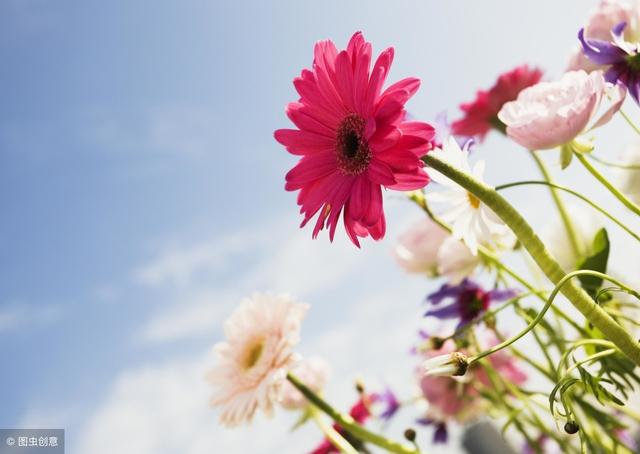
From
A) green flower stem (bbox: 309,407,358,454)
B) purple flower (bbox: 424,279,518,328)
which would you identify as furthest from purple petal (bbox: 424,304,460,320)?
green flower stem (bbox: 309,407,358,454)

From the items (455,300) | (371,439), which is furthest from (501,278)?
(371,439)

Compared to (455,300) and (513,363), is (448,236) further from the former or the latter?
(513,363)

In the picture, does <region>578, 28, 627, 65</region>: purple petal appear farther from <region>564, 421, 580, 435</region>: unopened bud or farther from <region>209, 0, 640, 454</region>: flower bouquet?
<region>564, 421, 580, 435</region>: unopened bud

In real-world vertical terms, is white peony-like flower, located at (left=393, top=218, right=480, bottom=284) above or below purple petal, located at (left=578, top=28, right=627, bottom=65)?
above

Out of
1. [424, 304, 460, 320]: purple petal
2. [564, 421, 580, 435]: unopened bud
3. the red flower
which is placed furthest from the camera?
the red flower

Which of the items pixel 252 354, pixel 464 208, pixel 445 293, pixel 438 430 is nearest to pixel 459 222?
pixel 464 208

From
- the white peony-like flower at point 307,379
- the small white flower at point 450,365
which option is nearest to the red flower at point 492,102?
the white peony-like flower at point 307,379

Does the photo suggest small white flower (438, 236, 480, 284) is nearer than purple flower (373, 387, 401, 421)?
Yes

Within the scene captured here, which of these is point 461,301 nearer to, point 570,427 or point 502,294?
point 502,294
